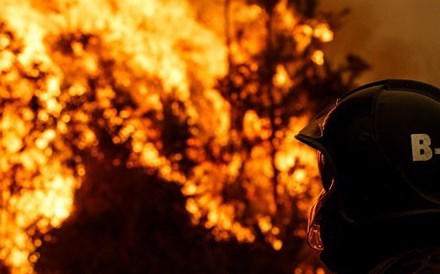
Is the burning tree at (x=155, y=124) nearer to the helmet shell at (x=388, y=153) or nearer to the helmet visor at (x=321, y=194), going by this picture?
the helmet visor at (x=321, y=194)

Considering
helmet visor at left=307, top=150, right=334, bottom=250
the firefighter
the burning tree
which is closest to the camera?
the firefighter

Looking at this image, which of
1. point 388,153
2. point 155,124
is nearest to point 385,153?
point 388,153

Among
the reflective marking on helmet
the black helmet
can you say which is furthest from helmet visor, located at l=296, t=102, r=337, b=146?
the reflective marking on helmet

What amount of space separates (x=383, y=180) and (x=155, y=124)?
8.17 meters

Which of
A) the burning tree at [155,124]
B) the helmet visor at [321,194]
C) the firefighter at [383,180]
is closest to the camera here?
the firefighter at [383,180]

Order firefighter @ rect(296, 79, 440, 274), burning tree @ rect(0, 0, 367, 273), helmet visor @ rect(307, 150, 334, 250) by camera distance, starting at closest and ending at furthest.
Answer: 1. firefighter @ rect(296, 79, 440, 274)
2. helmet visor @ rect(307, 150, 334, 250)
3. burning tree @ rect(0, 0, 367, 273)

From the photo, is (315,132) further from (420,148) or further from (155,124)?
(155,124)

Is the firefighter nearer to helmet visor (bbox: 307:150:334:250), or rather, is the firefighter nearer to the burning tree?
helmet visor (bbox: 307:150:334:250)

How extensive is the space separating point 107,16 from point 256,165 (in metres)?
2.43

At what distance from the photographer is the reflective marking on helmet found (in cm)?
170

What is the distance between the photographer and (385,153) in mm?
1717

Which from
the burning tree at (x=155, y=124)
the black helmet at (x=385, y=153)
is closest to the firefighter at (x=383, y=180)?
the black helmet at (x=385, y=153)

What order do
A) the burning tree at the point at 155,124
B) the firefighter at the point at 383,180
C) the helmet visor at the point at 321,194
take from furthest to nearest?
the burning tree at the point at 155,124 → the helmet visor at the point at 321,194 → the firefighter at the point at 383,180

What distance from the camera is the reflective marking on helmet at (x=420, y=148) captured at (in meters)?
1.70
